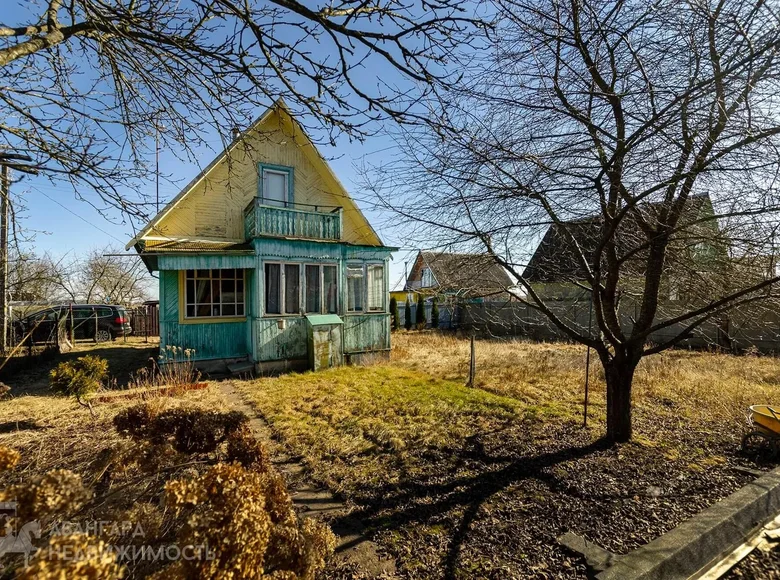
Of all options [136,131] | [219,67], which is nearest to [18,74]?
[136,131]

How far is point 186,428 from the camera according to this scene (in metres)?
2.46

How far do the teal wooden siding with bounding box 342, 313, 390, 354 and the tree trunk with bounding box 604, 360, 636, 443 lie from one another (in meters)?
7.32

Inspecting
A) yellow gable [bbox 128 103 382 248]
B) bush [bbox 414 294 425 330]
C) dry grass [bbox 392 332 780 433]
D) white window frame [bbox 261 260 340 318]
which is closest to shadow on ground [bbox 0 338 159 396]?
white window frame [bbox 261 260 340 318]

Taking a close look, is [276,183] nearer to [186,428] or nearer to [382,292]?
[382,292]

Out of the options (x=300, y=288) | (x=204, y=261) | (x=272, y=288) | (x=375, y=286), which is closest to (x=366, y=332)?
(x=375, y=286)

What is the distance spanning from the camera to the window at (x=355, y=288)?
11.0 metres

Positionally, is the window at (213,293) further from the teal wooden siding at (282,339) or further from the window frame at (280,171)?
the window frame at (280,171)

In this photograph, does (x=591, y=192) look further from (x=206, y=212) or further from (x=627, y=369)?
(x=206, y=212)

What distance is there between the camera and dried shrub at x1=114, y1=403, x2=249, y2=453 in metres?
2.42

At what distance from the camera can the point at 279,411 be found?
5.96 m

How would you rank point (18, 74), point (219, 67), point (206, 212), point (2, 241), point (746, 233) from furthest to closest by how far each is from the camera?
→ point (206, 212) < point (2, 241) < point (18, 74) < point (219, 67) < point (746, 233)

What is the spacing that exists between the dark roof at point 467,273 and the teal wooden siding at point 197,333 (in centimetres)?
707

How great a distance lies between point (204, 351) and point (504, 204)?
28.8 ft

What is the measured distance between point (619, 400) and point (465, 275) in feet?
7.64
